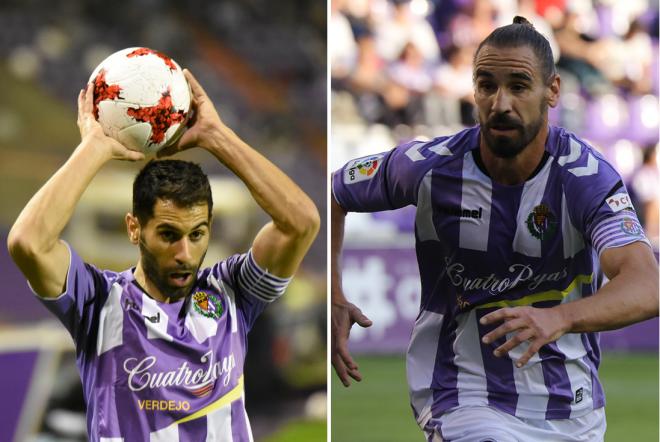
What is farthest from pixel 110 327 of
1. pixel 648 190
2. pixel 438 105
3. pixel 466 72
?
pixel 648 190

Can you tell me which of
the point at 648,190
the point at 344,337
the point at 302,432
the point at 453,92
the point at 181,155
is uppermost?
the point at 453,92

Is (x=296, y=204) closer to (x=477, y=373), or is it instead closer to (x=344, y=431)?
(x=477, y=373)

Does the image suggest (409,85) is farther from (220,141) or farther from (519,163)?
(220,141)

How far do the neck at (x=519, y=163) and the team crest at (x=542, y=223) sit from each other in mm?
145

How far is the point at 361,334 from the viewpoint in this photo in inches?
505

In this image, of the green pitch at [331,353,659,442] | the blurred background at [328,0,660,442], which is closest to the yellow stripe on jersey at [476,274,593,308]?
the green pitch at [331,353,659,442]

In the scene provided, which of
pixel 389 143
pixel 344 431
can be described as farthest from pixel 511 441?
pixel 389 143

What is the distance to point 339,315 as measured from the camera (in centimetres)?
450

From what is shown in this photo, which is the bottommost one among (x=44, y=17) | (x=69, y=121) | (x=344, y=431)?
(x=344, y=431)

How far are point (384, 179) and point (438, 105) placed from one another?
32.5ft

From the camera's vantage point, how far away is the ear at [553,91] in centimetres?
422

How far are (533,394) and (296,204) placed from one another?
1.16 metres

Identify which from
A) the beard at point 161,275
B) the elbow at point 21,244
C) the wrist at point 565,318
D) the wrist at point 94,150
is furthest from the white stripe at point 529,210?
the elbow at point 21,244

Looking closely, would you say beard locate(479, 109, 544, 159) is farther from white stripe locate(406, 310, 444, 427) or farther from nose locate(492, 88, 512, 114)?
white stripe locate(406, 310, 444, 427)
